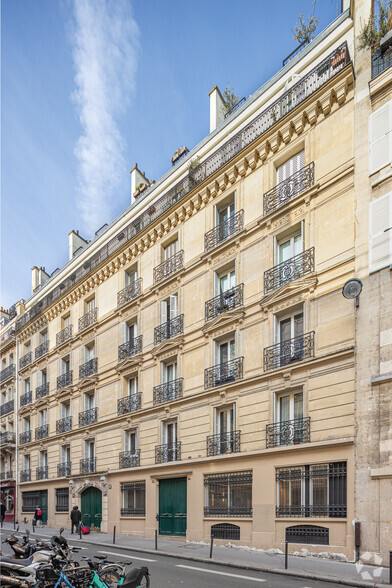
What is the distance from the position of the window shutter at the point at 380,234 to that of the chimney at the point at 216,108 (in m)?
10.8

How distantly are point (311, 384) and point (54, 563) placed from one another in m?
9.17

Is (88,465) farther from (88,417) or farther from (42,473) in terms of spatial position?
(42,473)

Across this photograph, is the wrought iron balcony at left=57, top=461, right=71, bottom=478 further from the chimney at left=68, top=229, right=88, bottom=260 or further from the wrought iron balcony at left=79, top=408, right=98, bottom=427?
the chimney at left=68, top=229, right=88, bottom=260

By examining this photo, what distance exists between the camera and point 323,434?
1497 centimetres

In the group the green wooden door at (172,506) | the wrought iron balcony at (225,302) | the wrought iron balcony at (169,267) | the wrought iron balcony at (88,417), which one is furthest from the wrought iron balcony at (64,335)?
the wrought iron balcony at (225,302)

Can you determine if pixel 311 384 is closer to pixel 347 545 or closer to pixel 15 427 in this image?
pixel 347 545

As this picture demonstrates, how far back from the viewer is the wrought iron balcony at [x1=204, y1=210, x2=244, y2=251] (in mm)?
19453

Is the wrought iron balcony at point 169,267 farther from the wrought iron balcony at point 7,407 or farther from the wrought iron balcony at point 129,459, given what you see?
the wrought iron balcony at point 7,407

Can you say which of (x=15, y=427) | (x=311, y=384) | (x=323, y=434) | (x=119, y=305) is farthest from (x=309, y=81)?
(x=15, y=427)

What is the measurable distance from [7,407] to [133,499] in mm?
20166

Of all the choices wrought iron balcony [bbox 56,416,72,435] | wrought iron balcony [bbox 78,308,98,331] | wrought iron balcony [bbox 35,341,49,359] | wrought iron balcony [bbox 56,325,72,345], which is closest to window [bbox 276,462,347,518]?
wrought iron balcony [bbox 78,308,98,331]

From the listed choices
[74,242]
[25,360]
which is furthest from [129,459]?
[74,242]

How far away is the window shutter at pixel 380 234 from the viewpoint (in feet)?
46.6

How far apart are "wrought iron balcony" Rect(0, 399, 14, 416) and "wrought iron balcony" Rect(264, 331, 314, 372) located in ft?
89.2
